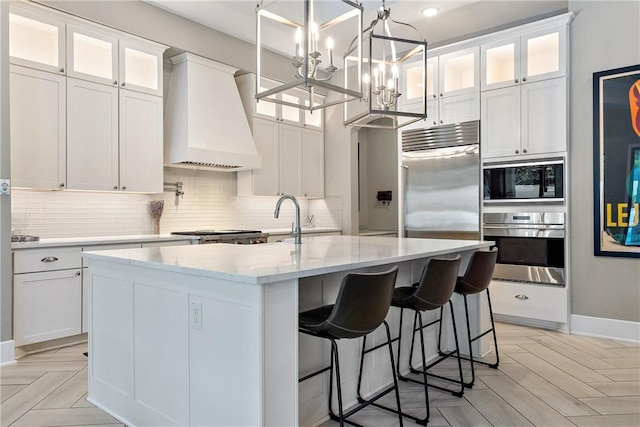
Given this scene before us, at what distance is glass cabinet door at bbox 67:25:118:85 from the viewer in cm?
390

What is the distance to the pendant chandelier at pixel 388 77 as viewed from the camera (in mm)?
2743

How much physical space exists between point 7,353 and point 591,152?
5.21m

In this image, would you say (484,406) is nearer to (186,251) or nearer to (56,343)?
(186,251)

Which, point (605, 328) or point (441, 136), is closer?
point (605, 328)

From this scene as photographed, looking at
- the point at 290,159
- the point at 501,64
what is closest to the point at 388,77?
the point at 501,64

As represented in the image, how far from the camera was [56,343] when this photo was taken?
12.1 feet

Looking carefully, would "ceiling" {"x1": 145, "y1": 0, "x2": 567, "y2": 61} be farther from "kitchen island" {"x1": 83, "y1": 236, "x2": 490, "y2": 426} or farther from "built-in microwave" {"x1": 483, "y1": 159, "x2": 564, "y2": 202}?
"kitchen island" {"x1": 83, "y1": 236, "x2": 490, "y2": 426}

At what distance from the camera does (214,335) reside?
6.23 feet

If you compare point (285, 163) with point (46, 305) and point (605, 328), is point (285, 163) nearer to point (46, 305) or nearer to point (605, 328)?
point (46, 305)

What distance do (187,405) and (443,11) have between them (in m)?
4.42

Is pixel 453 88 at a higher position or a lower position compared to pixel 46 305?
higher

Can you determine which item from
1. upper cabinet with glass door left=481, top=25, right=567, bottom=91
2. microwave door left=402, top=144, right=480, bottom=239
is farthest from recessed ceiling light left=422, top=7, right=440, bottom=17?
microwave door left=402, top=144, right=480, bottom=239

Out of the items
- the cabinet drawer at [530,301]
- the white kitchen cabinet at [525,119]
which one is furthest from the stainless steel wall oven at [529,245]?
the white kitchen cabinet at [525,119]

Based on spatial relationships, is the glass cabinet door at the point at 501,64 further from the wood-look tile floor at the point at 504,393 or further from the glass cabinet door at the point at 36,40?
the glass cabinet door at the point at 36,40
